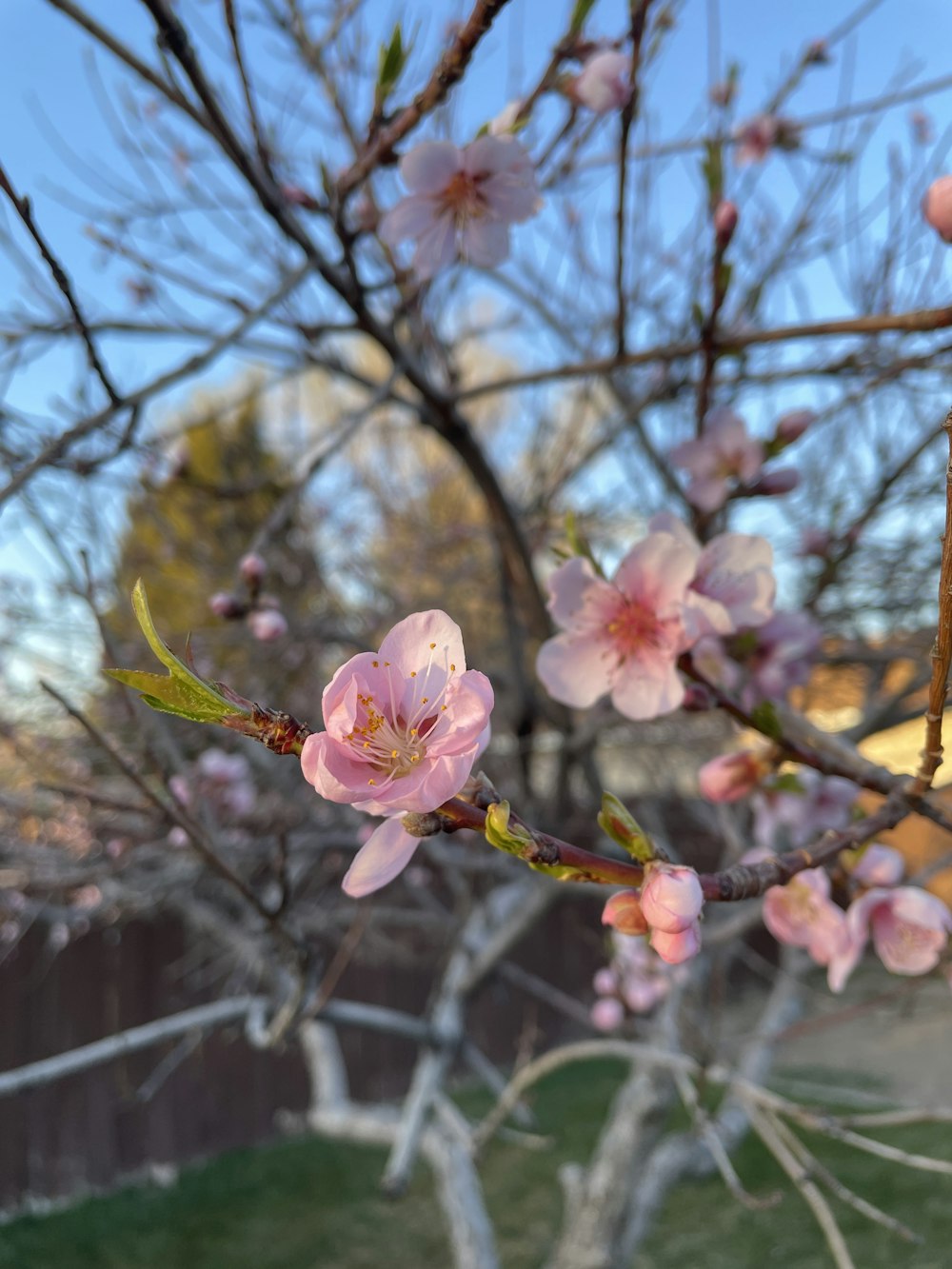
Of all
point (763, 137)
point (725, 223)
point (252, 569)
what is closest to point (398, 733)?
point (252, 569)

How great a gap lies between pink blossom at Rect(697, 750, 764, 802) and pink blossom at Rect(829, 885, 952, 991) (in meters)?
0.20

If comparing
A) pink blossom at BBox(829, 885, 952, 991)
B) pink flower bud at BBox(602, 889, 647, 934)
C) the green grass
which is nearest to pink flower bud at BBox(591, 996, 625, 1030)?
the green grass

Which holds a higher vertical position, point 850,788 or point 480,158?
point 480,158

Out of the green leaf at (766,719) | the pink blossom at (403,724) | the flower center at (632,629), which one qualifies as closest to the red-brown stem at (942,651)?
the green leaf at (766,719)

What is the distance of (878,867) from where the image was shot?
3.46ft

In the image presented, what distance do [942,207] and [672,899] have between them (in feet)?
2.48

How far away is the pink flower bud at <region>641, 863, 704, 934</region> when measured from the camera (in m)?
0.58

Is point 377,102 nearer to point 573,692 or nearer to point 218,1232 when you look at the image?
point 573,692

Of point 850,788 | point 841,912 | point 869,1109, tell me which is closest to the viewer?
point 841,912

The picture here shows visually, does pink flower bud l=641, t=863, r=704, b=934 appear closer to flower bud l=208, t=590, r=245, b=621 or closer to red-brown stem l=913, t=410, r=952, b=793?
red-brown stem l=913, t=410, r=952, b=793

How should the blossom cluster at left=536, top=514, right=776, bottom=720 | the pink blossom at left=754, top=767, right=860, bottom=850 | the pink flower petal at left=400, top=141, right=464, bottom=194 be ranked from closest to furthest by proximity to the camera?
1. the blossom cluster at left=536, top=514, right=776, bottom=720
2. the pink flower petal at left=400, top=141, right=464, bottom=194
3. the pink blossom at left=754, top=767, right=860, bottom=850

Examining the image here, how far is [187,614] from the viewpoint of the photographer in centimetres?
613

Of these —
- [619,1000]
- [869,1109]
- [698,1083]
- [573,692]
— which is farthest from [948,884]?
[573,692]

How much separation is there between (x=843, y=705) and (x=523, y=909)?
9.25 feet
